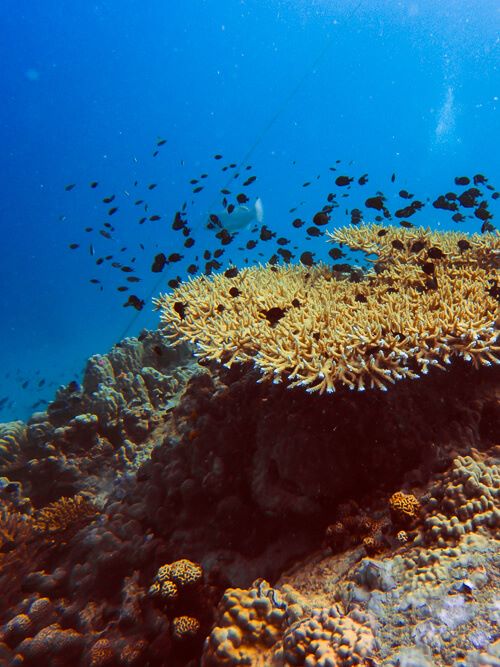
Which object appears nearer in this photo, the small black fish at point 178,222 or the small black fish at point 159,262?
the small black fish at point 159,262

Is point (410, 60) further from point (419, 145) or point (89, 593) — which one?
point (89, 593)

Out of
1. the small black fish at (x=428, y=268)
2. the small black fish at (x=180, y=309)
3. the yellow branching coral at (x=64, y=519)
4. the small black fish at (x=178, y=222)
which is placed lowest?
the yellow branching coral at (x=64, y=519)

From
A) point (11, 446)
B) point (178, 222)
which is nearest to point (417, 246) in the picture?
point (178, 222)

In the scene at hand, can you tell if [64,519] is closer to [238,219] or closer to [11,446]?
[11,446]

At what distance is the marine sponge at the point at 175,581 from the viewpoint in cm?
395

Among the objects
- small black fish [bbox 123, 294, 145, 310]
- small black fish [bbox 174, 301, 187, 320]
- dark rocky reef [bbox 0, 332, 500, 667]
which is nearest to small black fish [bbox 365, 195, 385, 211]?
dark rocky reef [bbox 0, 332, 500, 667]

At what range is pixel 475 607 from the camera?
7.66 feet

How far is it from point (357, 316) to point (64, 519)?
18.4 ft

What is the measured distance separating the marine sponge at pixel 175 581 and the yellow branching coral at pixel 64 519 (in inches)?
123

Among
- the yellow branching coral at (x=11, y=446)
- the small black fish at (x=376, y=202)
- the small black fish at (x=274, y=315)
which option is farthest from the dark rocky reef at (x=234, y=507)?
the small black fish at (x=376, y=202)

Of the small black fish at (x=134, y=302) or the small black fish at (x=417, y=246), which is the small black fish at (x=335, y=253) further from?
the small black fish at (x=134, y=302)

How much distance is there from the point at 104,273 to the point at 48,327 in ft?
129

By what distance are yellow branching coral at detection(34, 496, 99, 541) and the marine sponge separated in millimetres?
3133

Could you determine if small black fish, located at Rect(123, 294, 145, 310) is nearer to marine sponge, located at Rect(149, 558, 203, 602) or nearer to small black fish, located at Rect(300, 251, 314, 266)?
small black fish, located at Rect(300, 251, 314, 266)
